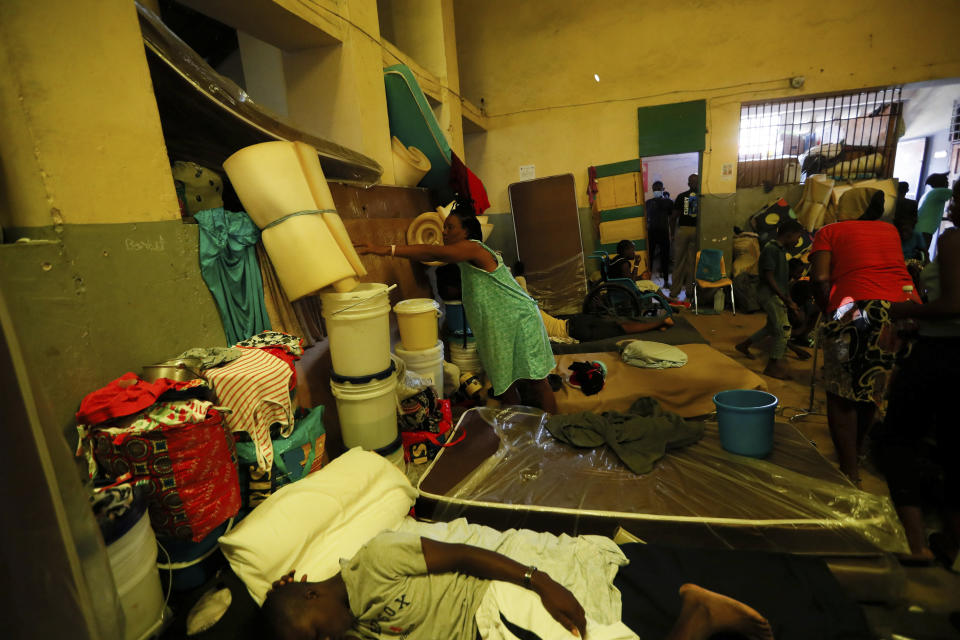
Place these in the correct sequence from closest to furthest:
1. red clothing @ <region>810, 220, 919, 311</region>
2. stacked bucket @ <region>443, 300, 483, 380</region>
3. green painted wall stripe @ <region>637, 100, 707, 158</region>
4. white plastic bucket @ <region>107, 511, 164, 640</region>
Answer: white plastic bucket @ <region>107, 511, 164, 640</region> < red clothing @ <region>810, 220, 919, 311</region> < stacked bucket @ <region>443, 300, 483, 380</region> < green painted wall stripe @ <region>637, 100, 707, 158</region>

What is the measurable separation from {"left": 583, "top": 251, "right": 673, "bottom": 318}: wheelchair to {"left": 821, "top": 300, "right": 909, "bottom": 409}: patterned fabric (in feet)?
7.72

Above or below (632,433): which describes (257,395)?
above

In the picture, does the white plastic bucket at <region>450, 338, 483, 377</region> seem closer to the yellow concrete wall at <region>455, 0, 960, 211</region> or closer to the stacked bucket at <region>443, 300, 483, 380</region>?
the stacked bucket at <region>443, 300, 483, 380</region>

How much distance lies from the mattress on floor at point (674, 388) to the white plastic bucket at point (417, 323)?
100 centimetres

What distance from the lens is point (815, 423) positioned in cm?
314

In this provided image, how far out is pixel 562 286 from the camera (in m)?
6.57

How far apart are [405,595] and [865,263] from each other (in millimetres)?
2716

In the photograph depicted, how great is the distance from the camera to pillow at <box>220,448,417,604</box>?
4.60ft

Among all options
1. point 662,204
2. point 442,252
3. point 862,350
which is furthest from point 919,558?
point 662,204

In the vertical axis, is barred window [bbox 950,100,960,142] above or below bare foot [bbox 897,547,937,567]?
above

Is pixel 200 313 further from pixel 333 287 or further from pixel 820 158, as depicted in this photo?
pixel 820 158

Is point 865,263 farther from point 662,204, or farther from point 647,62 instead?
point 662,204

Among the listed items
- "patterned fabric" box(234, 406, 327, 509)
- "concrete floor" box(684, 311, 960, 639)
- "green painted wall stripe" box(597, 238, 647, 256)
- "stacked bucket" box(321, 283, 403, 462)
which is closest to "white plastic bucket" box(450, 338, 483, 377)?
"stacked bucket" box(321, 283, 403, 462)

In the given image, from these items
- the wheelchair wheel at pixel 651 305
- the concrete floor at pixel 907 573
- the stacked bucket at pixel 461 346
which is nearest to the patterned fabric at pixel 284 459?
the stacked bucket at pixel 461 346
